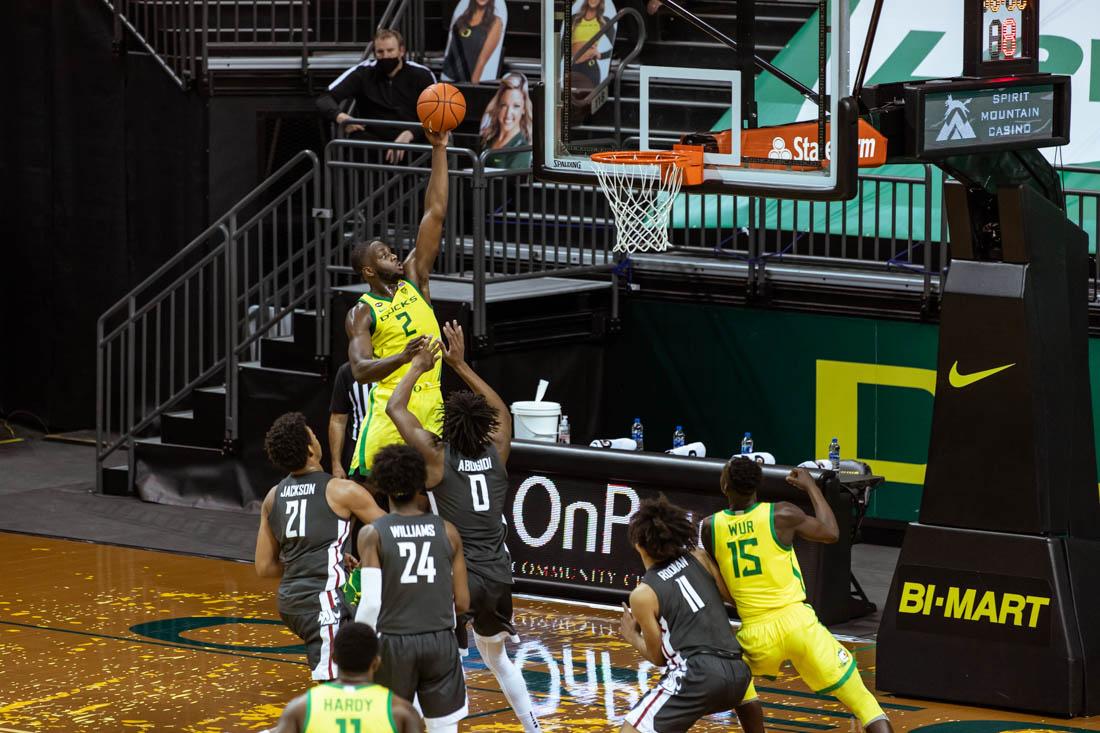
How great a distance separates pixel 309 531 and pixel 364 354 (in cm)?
238

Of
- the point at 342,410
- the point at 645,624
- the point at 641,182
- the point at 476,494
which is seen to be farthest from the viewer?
the point at 342,410

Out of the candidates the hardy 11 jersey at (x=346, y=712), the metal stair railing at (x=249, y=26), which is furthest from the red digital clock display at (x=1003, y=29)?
the metal stair railing at (x=249, y=26)

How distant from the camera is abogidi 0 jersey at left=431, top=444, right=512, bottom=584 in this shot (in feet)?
32.1

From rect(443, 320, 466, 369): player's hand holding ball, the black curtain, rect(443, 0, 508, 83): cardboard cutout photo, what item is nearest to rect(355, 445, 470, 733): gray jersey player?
rect(443, 320, 466, 369): player's hand holding ball

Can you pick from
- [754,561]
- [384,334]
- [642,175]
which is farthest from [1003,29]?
[384,334]

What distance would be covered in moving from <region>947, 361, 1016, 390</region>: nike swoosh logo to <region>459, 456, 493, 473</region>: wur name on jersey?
2.77m

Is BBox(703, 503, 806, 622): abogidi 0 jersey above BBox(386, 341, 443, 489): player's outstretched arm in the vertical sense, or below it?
below

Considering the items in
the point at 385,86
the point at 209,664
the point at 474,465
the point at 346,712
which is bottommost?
the point at 209,664

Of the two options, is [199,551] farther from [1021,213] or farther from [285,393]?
[1021,213]

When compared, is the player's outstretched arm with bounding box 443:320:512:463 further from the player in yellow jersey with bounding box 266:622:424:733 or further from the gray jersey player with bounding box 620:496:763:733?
the player in yellow jersey with bounding box 266:622:424:733

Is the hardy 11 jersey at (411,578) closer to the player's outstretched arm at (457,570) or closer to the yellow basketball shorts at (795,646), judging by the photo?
the player's outstretched arm at (457,570)

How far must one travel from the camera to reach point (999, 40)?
10305 mm

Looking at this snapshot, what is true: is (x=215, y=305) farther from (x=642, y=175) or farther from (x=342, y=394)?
(x=642, y=175)

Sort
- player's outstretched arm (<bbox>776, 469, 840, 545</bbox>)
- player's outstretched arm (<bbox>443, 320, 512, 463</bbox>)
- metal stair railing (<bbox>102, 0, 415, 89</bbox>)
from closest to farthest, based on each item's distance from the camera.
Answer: player's outstretched arm (<bbox>776, 469, 840, 545</bbox>), player's outstretched arm (<bbox>443, 320, 512, 463</bbox>), metal stair railing (<bbox>102, 0, 415, 89</bbox>)
